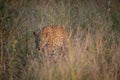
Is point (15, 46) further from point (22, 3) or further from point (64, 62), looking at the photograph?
point (22, 3)

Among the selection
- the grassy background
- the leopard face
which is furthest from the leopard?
the grassy background

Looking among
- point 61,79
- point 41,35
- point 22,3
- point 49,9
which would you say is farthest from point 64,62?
point 22,3

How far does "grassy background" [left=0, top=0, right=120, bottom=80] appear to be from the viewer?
356 centimetres

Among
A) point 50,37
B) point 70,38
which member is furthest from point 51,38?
point 70,38

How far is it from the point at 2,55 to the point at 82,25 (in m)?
1.65

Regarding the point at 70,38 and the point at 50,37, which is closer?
the point at 70,38

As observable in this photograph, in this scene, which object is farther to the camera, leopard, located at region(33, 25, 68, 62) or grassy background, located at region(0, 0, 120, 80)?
leopard, located at region(33, 25, 68, 62)

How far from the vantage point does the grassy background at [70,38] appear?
11.7 ft

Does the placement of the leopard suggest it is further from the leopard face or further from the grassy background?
the grassy background

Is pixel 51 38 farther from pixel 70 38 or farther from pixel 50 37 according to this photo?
pixel 70 38

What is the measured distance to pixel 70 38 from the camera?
4.45 meters

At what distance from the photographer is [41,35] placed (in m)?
4.57

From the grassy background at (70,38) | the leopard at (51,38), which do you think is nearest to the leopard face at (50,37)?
the leopard at (51,38)

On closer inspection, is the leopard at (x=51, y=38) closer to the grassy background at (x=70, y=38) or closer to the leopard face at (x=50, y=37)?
the leopard face at (x=50, y=37)
